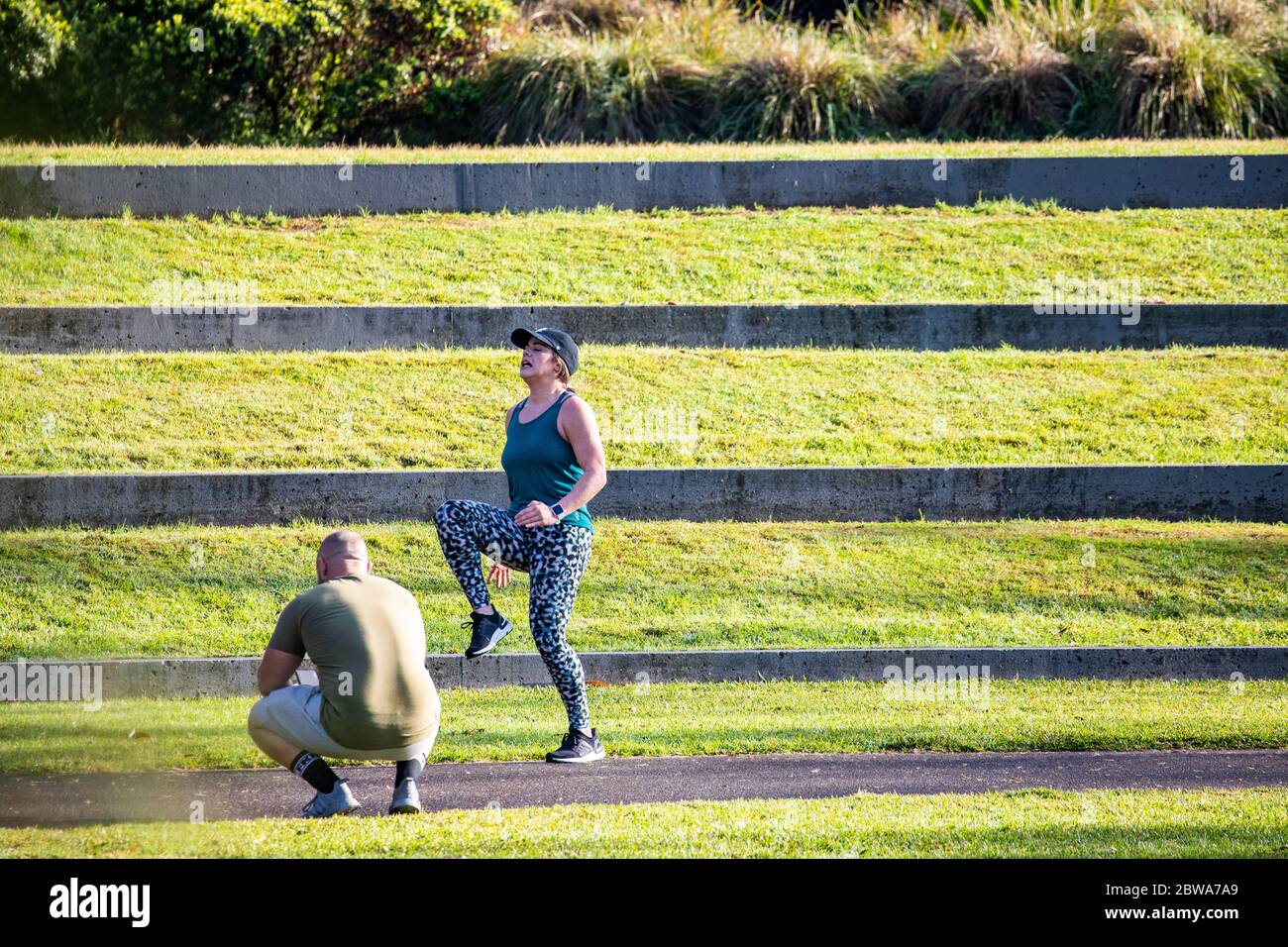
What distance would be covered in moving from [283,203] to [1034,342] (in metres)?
8.04

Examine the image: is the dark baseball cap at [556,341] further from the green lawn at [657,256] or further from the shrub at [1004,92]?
the shrub at [1004,92]

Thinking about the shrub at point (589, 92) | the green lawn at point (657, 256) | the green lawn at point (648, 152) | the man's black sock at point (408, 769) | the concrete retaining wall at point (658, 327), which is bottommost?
the man's black sock at point (408, 769)

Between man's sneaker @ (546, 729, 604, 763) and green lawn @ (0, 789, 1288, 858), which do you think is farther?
man's sneaker @ (546, 729, 604, 763)

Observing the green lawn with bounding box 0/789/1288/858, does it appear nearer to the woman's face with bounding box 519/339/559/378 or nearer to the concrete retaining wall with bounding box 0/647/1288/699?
the woman's face with bounding box 519/339/559/378

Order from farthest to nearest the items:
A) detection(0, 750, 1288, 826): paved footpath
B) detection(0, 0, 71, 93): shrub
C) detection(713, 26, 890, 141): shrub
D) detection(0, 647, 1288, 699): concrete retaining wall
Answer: detection(713, 26, 890, 141): shrub, detection(0, 0, 71, 93): shrub, detection(0, 647, 1288, 699): concrete retaining wall, detection(0, 750, 1288, 826): paved footpath

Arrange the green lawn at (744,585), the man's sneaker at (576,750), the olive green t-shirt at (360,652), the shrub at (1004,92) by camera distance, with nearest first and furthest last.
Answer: the olive green t-shirt at (360,652), the man's sneaker at (576,750), the green lawn at (744,585), the shrub at (1004,92)

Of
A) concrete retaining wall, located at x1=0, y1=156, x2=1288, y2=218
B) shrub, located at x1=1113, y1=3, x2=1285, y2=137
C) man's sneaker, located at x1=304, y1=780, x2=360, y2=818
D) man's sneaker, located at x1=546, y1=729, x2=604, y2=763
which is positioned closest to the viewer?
man's sneaker, located at x1=304, y1=780, x2=360, y2=818

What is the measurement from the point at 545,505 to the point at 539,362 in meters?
0.65

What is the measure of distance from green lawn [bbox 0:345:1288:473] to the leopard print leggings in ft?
16.7

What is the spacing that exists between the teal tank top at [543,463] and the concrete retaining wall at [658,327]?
22.8ft

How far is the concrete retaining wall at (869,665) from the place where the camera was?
9125mm

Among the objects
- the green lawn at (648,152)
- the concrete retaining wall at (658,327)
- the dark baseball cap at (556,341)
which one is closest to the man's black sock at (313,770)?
the dark baseball cap at (556,341)

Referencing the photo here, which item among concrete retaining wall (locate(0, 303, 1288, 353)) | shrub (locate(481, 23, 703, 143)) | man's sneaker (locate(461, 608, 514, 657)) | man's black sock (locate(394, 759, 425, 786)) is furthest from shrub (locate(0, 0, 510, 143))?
man's black sock (locate(394, 759, 425, 786))

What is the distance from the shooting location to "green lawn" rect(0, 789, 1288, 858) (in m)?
5.25
